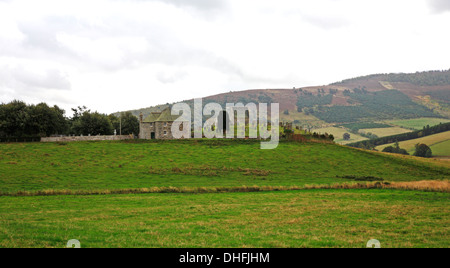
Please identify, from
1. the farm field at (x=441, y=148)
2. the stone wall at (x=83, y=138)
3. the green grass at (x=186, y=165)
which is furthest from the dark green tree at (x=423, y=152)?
the stone wall at (x=83, y=138)

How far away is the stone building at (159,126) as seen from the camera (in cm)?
9381

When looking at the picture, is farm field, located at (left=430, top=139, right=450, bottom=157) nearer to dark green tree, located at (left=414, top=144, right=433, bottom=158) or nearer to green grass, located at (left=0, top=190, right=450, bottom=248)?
dark green tree, located at (left=414, top=144, right=433, bottom=158)

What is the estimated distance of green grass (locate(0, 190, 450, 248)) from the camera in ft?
50.1

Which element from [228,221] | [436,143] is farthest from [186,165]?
[436,143]

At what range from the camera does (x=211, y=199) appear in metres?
33.8

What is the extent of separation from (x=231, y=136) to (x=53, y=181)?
48.9 meters

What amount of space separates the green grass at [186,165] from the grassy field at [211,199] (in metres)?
0.19

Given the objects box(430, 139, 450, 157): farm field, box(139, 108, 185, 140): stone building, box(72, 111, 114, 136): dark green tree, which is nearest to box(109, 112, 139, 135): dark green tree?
box(72, 111, 114, 136): dark green tree

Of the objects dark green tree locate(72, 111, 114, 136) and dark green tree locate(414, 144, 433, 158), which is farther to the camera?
dark green tree locate(414, 144, 433, 158)

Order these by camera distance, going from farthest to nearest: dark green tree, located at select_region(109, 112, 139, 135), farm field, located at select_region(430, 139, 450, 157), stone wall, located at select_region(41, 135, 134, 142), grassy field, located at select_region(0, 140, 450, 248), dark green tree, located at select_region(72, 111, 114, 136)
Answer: dark green tree, located at select_region(109, 112, 139, 135), farm field, located at select_region(430, 139, 450, 157), dark green tree, located at select_region(72, 111, 114, 136), stone wall, located at select_region(41, 135, 134, 142), grassy field, located at select_region(0, 140, 450, 248)

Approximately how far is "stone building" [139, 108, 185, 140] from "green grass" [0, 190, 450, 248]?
194 ft

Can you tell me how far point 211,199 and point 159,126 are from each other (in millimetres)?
63043
